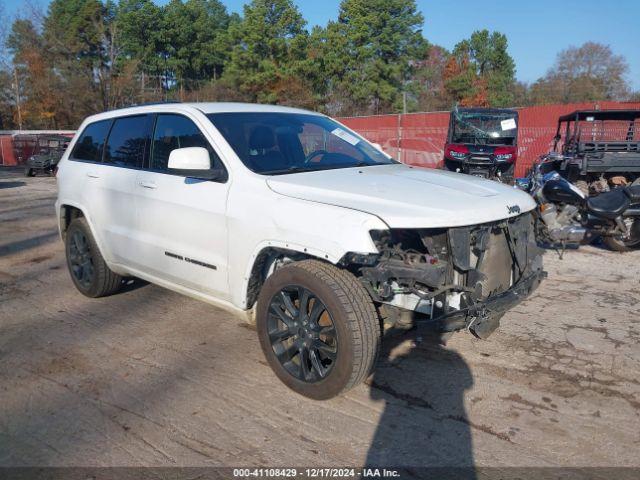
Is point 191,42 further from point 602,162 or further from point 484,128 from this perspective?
point 602,162

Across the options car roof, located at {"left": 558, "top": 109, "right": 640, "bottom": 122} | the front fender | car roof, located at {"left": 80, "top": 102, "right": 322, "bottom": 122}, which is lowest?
the front fender

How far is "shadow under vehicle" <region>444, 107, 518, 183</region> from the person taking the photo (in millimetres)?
13789

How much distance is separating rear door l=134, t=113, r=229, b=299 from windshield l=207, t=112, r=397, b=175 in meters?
0.22

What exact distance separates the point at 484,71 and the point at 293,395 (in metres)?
48.5

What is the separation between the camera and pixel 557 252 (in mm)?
7062

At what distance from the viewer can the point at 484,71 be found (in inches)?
1833

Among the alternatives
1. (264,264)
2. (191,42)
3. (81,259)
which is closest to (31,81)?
(191,42)

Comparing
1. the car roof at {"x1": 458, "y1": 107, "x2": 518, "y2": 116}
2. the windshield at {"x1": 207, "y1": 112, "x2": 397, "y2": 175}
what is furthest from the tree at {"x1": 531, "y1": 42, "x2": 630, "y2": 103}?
the windshield at {"x1": 207, "y1": 112, "x2": 397, "y2": 175}

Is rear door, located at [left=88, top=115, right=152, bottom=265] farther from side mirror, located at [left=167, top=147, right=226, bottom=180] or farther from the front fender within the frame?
the front fender

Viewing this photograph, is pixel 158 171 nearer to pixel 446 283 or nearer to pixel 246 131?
pixel 246 131

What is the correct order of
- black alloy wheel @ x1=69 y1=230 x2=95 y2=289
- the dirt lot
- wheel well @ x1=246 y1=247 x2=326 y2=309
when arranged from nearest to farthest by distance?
the dirt lot → wheel well @ x1=246 y1=247 x2=326 y2=309 → black alloy wheel @ x1=69 y1=230 x2=95 y2=289

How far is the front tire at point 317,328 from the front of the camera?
116 inches

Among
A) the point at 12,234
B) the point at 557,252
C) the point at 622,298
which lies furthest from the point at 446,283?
the point at 12,234

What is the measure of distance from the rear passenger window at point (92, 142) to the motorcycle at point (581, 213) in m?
4.87
